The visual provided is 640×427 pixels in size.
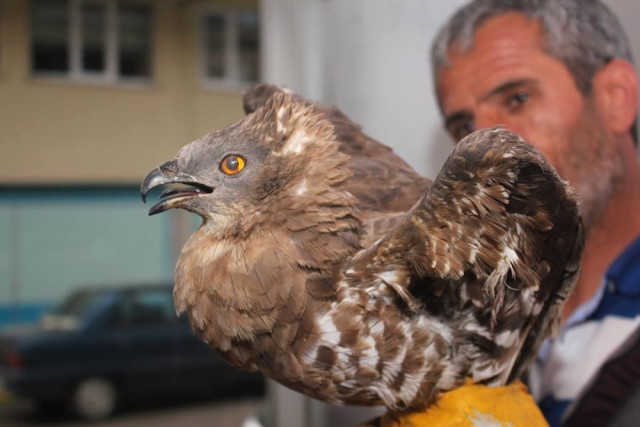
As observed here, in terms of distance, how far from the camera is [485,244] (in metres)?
0.99

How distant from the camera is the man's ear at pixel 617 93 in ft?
5.60

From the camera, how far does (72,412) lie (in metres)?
5.11

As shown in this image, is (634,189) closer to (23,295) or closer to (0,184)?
(0,184)

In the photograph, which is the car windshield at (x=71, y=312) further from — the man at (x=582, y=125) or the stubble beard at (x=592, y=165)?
the stubble beard at (x=592, y=165)

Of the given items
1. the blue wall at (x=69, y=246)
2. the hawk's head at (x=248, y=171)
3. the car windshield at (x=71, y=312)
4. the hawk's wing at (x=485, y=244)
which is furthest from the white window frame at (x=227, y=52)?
the hawk's wing at (x=485, y=244)

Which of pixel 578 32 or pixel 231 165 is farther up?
pixel 578 32

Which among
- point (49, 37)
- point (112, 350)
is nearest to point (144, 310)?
point (112, 350)

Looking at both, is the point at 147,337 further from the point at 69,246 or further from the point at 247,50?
the point at 247,50

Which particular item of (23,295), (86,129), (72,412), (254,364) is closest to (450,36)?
(254,364)

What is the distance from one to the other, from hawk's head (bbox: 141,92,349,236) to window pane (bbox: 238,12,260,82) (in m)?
3.44

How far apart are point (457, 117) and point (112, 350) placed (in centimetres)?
399

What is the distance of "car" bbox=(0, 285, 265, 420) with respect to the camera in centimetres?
493

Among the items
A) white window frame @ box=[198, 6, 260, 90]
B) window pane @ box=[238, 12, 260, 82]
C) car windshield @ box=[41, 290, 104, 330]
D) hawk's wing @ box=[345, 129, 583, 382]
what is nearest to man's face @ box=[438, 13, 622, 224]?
hawk's wing @ box=[345, 129, 583, 382]

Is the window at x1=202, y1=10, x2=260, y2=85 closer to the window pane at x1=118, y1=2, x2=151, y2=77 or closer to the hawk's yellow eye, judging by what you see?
the window pane at x1=118, y1=2, x2=151, y2=77
